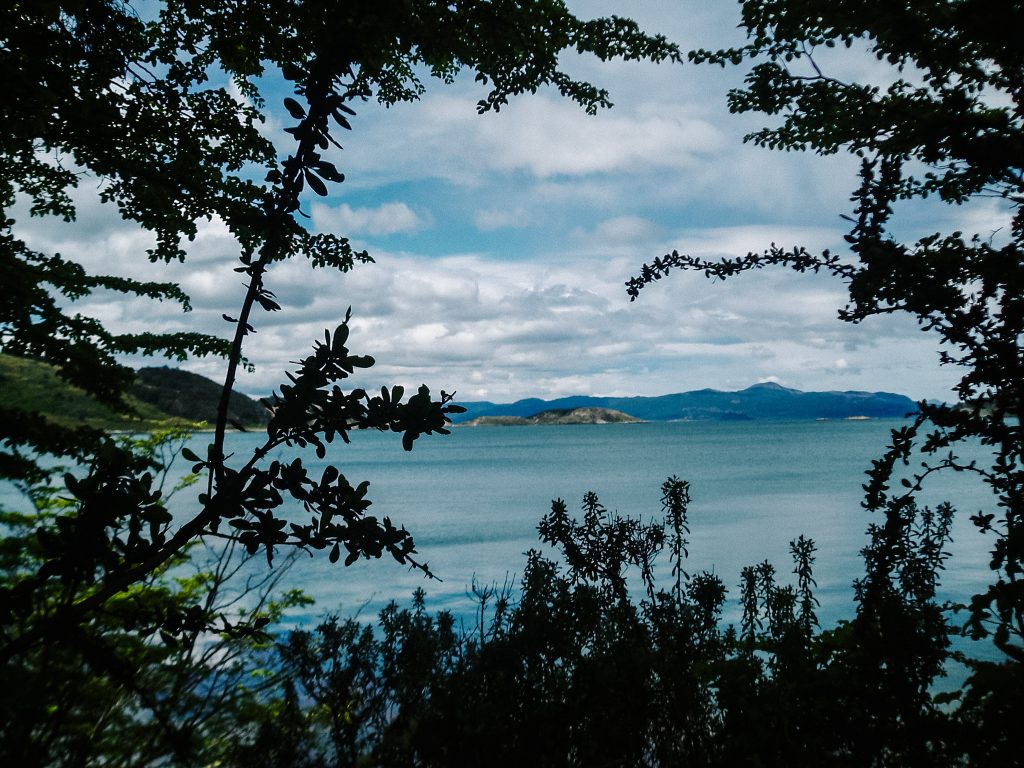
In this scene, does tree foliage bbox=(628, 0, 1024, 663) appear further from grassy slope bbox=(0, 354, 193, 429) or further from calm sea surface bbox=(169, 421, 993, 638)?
grassy slope bbox=(0, 354, 193, 429)

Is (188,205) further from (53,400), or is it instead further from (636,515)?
(636,515)

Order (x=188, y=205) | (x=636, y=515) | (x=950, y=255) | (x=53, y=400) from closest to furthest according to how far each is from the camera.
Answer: (x=950, y=255), (x=188, y=205), (x=53, y=400), (x=636, y=515)

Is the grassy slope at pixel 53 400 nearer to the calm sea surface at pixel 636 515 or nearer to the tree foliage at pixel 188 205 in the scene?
the tree foliage at pixel 188 205

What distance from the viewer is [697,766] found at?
2971 millimetres

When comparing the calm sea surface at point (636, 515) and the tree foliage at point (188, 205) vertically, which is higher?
the tree foliage at point (188, 205)

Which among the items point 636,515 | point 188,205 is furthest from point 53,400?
point 636,515

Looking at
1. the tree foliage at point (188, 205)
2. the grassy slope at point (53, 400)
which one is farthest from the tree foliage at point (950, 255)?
the grassy slope at point (53, 400)

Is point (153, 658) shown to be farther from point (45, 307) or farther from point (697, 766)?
point (697, 766)

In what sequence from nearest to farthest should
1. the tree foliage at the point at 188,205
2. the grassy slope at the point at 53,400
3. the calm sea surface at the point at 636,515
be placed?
the tree foliage at the point at 188,205, the grassy slope at the point at 53,400, the calm sea surface at the point at 636,515

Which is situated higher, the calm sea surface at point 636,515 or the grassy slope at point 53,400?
the grassy slope at point 53,400

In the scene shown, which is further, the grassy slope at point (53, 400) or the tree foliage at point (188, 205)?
the grassy slope at point (53, 400)

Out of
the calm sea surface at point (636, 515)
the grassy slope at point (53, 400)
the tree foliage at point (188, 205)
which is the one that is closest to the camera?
the tree foliage at point (188, 205)

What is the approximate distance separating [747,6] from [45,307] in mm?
5682

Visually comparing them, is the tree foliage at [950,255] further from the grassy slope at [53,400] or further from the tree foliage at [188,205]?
the grassy slope at [53,400]
